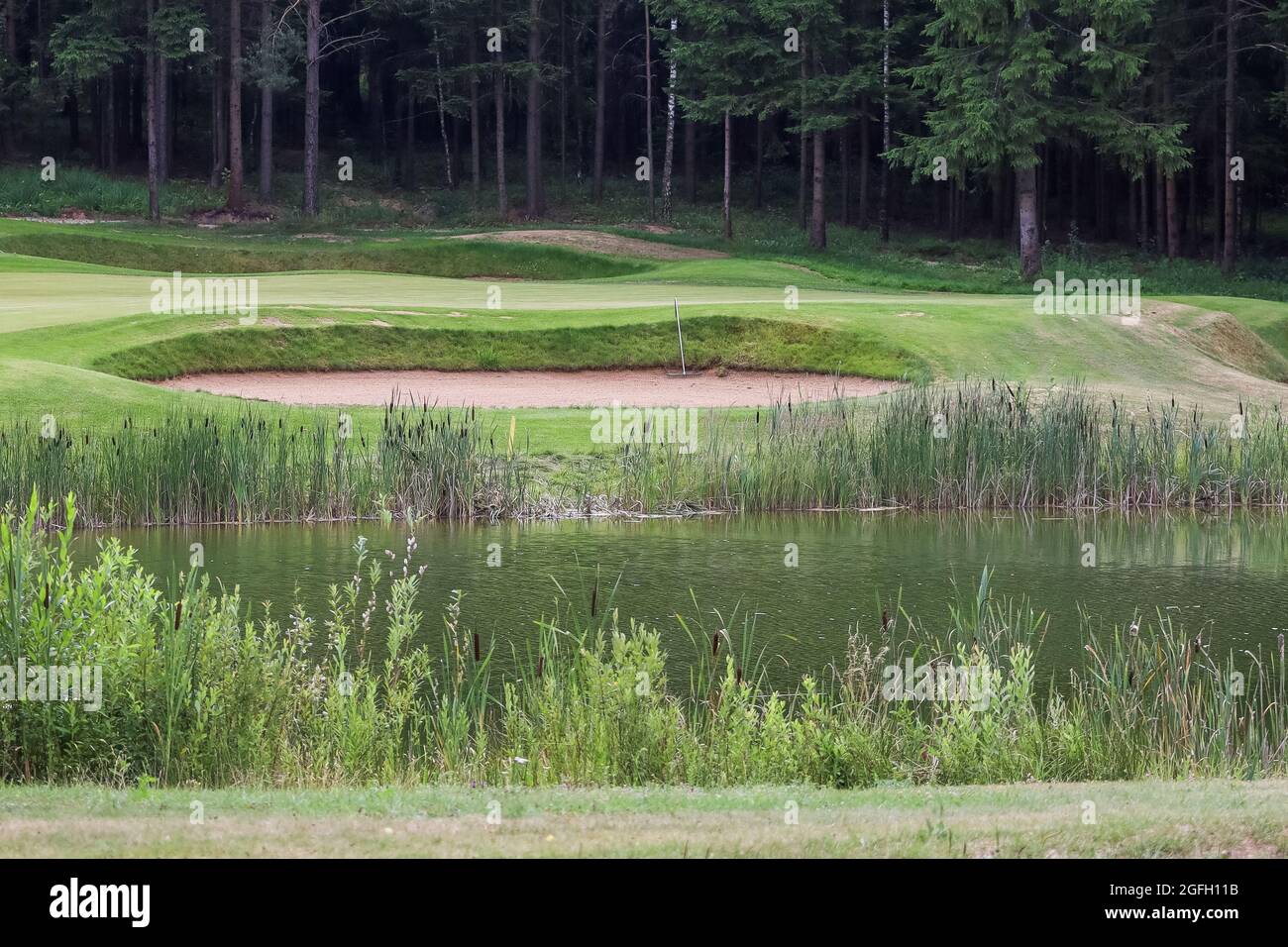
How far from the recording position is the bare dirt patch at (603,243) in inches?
1500

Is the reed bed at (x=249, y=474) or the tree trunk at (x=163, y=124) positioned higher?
the tree trunk at (x=163, y=124)

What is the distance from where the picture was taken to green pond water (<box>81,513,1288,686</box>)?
10.1 metres

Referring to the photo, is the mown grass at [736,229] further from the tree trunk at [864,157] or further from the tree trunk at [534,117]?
the tree trunk at [534,117]

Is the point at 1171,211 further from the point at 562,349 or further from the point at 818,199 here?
the point at 562,349

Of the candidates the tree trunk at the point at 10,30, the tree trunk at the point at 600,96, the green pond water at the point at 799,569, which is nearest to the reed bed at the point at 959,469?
the green pond water at the point at 799,569

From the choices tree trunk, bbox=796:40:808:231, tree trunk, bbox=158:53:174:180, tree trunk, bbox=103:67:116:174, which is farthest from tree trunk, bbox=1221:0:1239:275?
tree trunk, bbox=103:67:116:174

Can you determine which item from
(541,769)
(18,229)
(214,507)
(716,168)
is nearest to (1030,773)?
(541,769)

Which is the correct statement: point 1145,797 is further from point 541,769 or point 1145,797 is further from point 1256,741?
point 541,769

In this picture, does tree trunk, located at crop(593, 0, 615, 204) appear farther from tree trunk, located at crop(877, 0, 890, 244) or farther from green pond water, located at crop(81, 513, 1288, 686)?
green pond water, located at crop(81, 513, 1288, 686)

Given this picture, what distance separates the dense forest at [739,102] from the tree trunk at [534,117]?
0.37ft

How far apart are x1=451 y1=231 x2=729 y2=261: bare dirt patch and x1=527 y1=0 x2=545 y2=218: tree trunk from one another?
9115 mm

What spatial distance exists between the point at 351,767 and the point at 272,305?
709 inches
